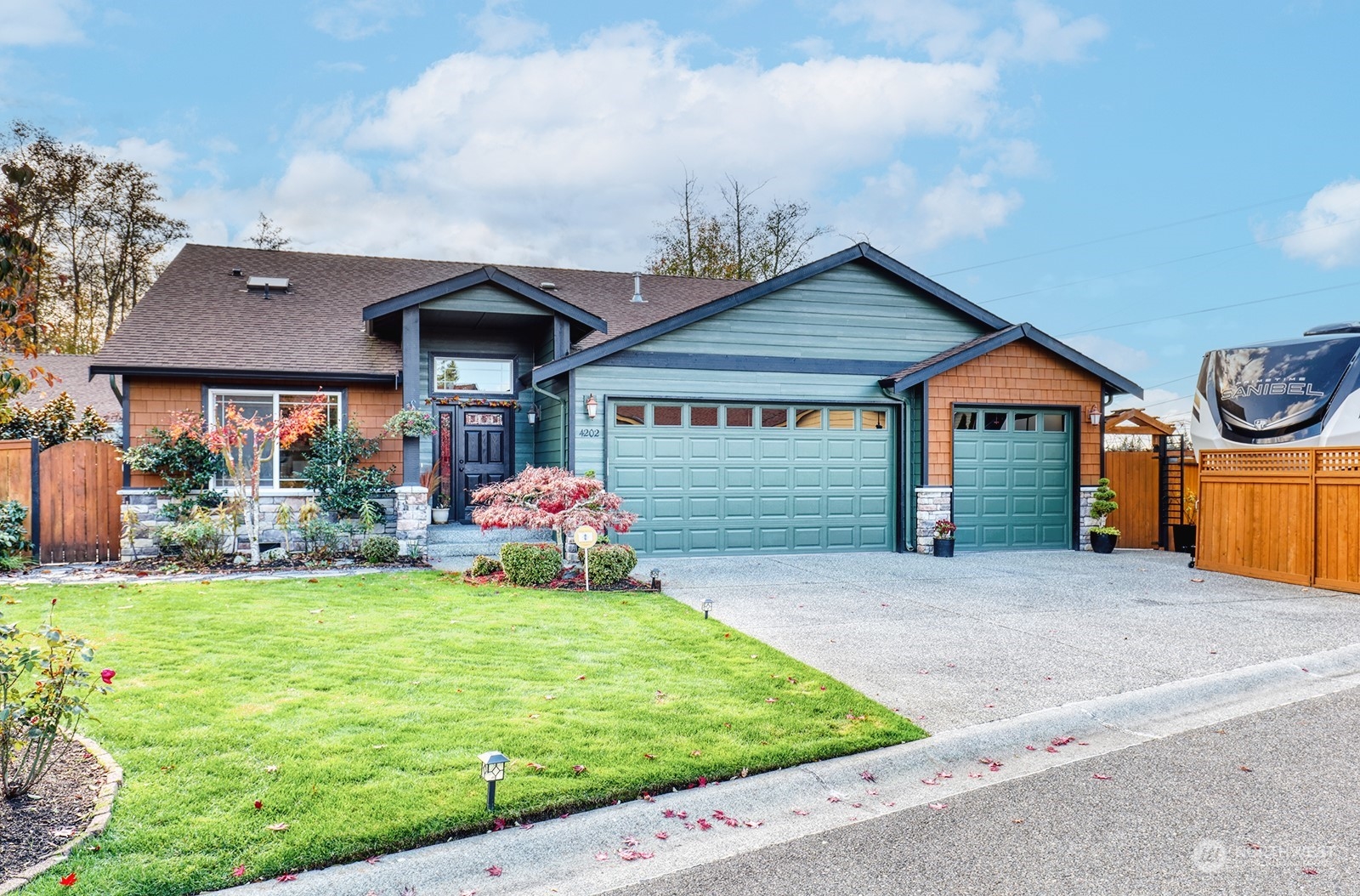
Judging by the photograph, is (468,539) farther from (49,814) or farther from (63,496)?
(49,814)

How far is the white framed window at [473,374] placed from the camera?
45.1 ft

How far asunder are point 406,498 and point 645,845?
9.32 metres

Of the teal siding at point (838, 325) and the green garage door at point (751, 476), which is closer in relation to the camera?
the green garage door at point (751, 476)

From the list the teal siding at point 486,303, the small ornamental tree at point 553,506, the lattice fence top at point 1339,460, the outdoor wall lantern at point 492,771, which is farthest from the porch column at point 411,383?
the lattice fence top at point 1339,460

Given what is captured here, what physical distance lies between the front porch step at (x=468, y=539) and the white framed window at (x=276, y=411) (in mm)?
2203

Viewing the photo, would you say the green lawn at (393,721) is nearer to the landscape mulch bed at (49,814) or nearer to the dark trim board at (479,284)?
the landscape mulch bed at (49,814)

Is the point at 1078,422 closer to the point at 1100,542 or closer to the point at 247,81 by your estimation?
the point at 1100,542

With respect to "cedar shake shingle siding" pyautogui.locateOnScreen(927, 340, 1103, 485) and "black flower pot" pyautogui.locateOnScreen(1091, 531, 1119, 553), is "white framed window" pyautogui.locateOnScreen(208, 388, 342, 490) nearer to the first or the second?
"cedar shake shingle siding" pyautogui.locateOnScreen(927, 340, 1103, 485)

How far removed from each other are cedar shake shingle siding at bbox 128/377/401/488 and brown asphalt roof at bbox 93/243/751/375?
0.43 metres

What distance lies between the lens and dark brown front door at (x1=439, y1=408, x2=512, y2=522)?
45.0 ft

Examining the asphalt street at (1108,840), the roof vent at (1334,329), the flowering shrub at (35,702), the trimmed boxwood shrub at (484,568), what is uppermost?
the roof vent at (1334,329)

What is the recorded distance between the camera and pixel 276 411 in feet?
41.3

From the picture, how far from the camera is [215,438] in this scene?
11383 millimetres

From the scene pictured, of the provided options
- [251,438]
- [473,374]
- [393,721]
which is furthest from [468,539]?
[393,721]
